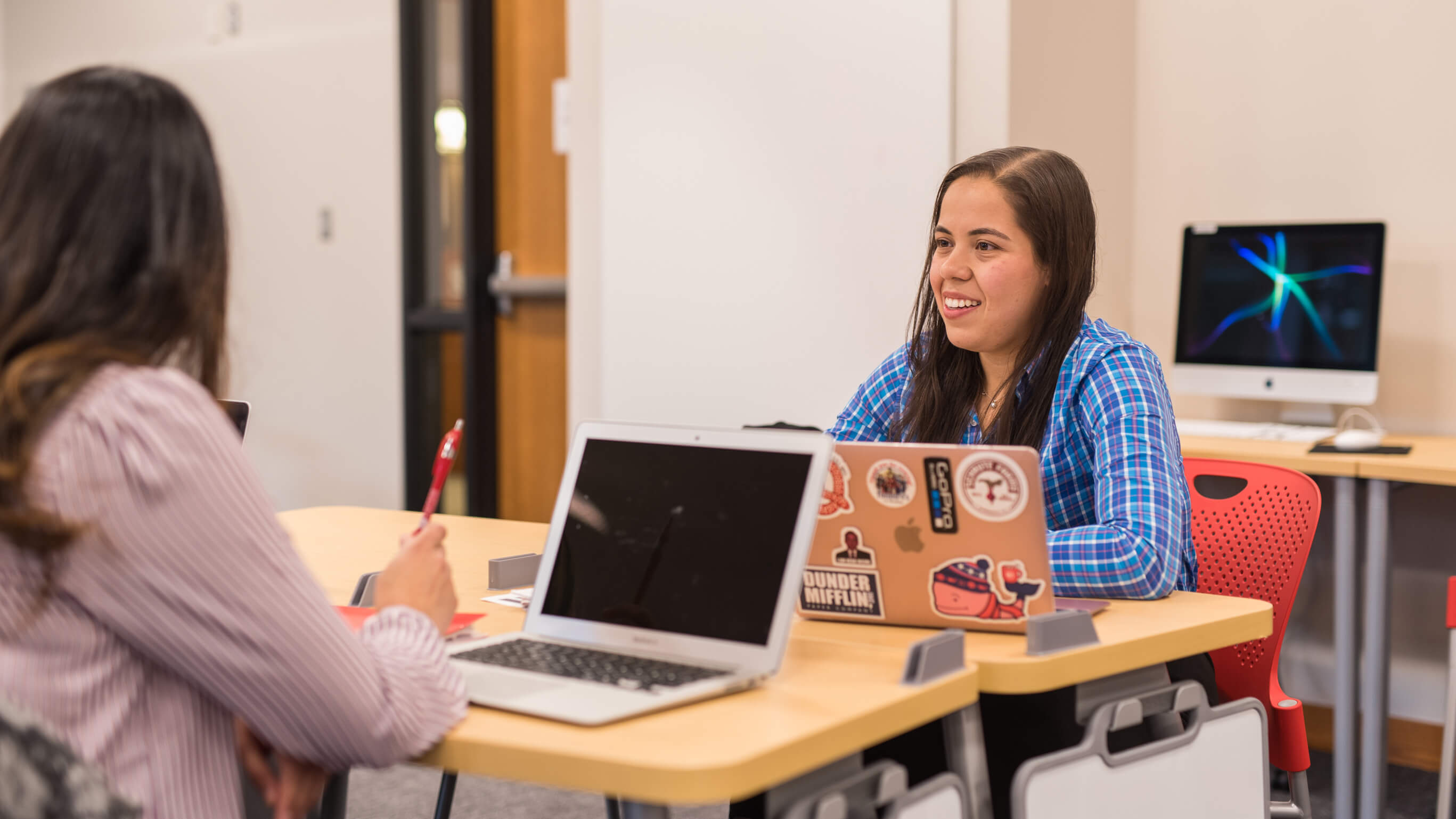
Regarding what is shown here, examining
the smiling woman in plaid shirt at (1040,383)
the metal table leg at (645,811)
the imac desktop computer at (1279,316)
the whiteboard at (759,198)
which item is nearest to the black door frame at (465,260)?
the whiteboard at (759,198)

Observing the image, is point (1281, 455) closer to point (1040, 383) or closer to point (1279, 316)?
point (1279, 316)

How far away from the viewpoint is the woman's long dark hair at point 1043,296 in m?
1.74

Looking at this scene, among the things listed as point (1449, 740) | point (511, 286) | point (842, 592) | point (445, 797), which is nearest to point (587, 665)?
point (842, 592)

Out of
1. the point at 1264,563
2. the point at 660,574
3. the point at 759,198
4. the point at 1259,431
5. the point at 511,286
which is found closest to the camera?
the point at 660,574

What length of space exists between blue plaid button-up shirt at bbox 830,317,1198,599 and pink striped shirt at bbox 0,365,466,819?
2.71 feet

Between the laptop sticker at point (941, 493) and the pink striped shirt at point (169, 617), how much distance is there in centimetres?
55

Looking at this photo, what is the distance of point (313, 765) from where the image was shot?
37.9 inches

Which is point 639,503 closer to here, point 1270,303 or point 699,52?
point 1270,303

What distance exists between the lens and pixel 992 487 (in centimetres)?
120

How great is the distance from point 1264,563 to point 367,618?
1272mm

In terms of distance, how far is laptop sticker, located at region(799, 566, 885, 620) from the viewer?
1.30 meters

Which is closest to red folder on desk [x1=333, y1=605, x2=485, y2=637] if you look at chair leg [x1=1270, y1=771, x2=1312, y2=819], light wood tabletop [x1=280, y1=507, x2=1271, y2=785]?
light wood tabletop [x1=280, y1=507, x2=1271, y2=785]

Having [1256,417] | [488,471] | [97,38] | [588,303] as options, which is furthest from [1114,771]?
[97,38]

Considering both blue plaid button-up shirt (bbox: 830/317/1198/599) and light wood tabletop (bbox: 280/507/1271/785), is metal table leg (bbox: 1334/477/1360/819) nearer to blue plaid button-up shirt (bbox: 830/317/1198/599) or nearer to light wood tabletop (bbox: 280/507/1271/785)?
blue plaid button-up shirt (bbox: 830/317/1198/599)
